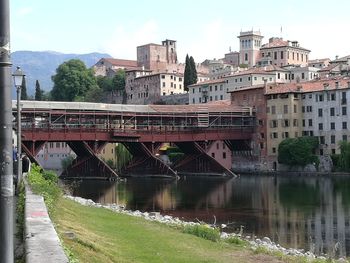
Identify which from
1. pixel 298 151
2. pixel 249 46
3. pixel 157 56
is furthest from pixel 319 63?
pixel 298 151

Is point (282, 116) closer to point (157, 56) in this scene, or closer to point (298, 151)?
point (298, 151)

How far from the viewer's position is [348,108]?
72.6 metres

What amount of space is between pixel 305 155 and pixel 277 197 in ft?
91.8

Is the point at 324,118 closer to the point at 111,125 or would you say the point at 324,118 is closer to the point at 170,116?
the point at 170,116

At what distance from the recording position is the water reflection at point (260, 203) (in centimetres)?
2748

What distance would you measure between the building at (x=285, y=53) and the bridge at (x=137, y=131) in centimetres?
5944

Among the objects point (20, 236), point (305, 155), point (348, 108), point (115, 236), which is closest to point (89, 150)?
point (305, 155)

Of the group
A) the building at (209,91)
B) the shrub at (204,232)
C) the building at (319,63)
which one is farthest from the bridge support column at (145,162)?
the building at (319,63)

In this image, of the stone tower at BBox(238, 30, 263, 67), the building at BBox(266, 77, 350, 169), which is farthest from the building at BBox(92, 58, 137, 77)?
the building at BBox(266, 77, 350, 169)

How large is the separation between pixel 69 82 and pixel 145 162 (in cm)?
6515

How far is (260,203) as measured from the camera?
42.0 meters

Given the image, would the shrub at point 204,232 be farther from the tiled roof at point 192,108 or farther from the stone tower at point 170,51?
the stone tower at point 170,51

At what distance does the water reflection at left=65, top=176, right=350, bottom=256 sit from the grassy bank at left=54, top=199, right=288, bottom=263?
6.42 metres

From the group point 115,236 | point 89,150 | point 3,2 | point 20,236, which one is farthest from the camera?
point 89,150
